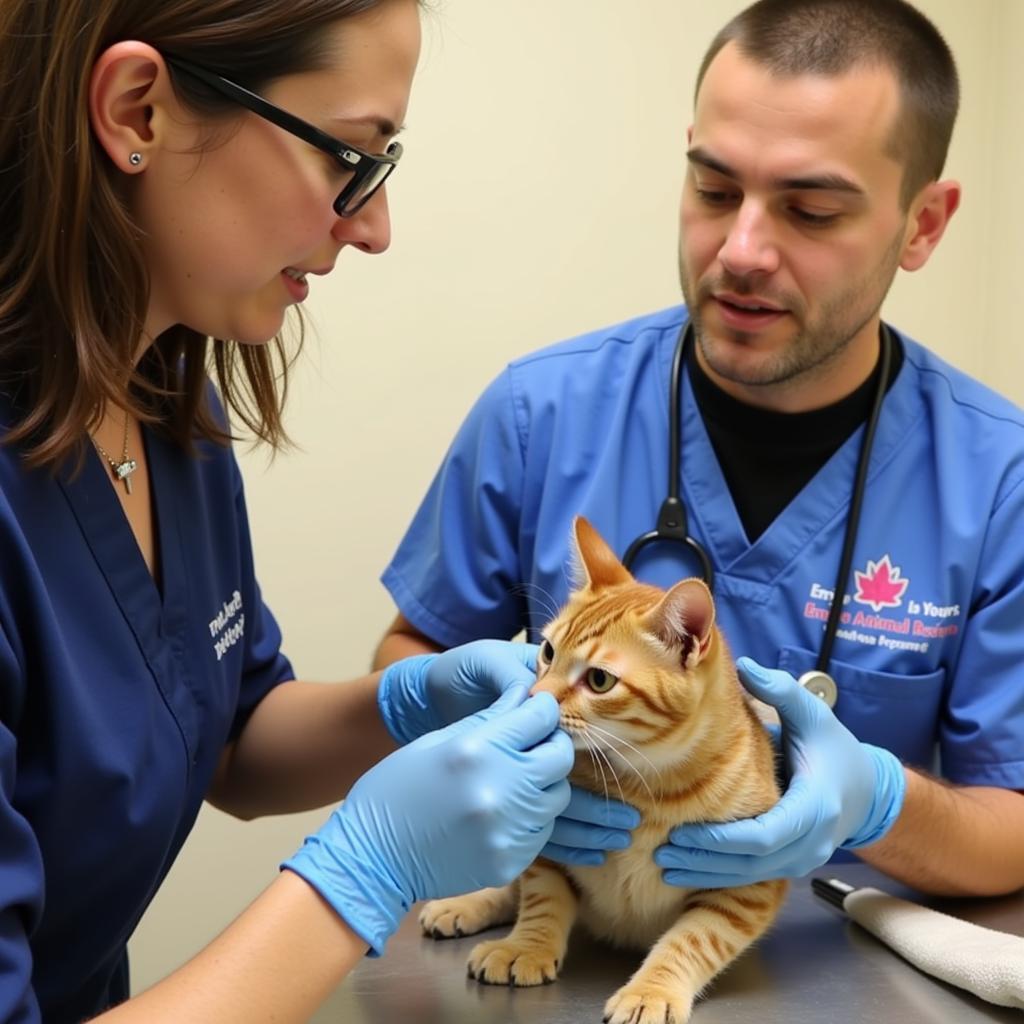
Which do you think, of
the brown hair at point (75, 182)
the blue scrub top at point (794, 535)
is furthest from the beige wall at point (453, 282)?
the brown hair at point (75, 182)

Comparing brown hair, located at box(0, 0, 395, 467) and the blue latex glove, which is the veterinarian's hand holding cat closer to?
the blue latex glove

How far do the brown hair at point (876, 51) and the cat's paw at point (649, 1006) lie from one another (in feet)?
3.33

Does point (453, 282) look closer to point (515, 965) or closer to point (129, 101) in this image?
point (129, 101)

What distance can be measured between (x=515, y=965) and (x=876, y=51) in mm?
1130

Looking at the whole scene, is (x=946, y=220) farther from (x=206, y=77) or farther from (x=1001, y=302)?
(x=206, y=77)

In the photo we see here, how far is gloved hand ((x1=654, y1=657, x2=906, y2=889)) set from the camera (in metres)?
1.05

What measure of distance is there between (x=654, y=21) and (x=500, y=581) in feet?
3.80

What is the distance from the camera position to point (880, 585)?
57.1 inches

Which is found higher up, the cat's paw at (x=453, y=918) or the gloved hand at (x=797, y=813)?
the gloved hand at (x=797, y=813)

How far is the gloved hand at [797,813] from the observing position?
3.45 ft

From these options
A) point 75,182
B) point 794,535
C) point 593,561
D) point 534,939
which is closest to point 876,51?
point 794,535

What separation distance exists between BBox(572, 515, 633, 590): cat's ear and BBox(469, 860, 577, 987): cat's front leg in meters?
0.28

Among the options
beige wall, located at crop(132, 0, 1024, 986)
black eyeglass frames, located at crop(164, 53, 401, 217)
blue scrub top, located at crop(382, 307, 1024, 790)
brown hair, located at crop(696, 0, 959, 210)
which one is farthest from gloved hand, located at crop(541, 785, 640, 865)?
beige wall, located at crop(132, 0, 1024, 986)

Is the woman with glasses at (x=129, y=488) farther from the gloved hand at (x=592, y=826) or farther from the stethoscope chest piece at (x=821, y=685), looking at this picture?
the stethoscope chest piece at (x=821, y=685)
